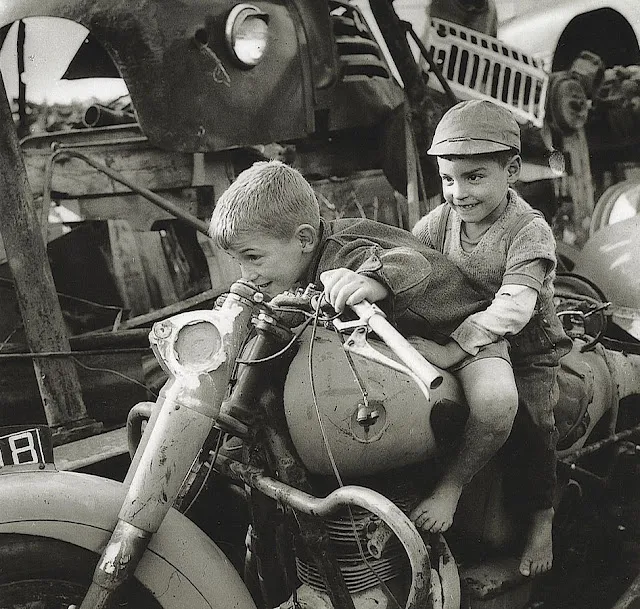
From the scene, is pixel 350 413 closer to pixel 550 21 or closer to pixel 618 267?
pixel 618 267

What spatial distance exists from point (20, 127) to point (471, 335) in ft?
12.4

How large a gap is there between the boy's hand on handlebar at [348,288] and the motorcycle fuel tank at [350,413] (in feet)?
0.61

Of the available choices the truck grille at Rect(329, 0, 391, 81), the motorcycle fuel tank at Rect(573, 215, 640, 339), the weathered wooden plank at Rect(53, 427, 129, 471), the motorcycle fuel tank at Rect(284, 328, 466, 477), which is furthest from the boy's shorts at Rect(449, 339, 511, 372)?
the truck grille at Rect(329, 0, 391, 81)

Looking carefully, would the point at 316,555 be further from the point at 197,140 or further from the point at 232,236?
the point at 197,140

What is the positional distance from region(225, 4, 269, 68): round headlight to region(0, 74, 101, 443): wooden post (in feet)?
4.18

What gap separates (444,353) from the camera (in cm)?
186

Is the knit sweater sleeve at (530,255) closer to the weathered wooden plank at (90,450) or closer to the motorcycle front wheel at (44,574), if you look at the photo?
the motorcycle front wheel at (44,574)

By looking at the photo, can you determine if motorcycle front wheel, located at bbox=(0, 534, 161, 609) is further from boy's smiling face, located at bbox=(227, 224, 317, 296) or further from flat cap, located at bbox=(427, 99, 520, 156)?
flat cap, located at bbox=(427, 99, 520, 156)

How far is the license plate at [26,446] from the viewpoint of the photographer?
1.73 meters

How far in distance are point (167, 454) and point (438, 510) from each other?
613 mm

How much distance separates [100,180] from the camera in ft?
14.3

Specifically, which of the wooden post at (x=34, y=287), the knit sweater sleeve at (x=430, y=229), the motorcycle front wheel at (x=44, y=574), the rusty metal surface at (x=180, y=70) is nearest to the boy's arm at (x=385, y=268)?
the knit sweater sleeve at (x=430, y=229)

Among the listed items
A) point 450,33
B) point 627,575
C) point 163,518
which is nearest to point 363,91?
point 450,33

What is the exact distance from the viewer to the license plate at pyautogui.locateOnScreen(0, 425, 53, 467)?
5.68 ft
